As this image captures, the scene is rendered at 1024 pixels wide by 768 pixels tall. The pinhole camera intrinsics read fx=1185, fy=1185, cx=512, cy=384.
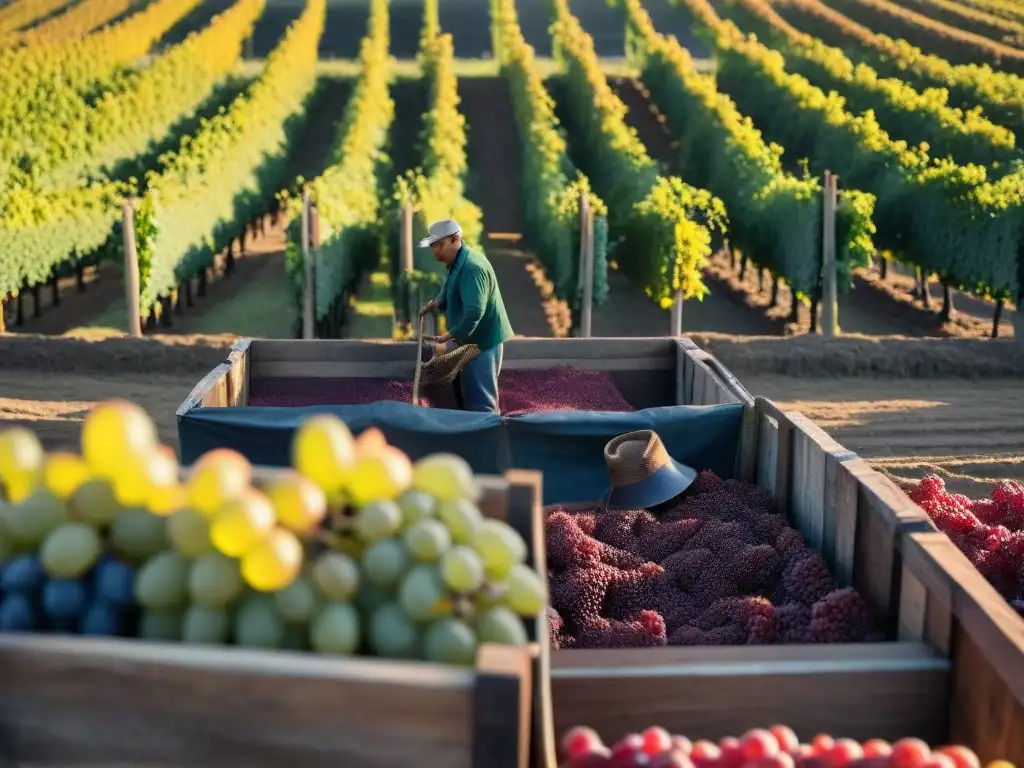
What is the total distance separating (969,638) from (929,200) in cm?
1437

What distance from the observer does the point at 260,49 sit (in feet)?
148

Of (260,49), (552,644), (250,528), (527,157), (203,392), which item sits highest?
(260,49)

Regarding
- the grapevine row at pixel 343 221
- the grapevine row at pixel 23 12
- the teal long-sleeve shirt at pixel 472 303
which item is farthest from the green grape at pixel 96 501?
the grapevine row at pixel 23 12

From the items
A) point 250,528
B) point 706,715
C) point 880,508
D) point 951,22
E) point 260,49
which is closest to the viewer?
point 250,528

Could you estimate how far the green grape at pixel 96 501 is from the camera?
202 cm

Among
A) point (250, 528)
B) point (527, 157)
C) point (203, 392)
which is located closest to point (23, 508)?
point (250, 528)

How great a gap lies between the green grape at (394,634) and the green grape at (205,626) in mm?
244

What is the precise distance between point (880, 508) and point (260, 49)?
45176 mm

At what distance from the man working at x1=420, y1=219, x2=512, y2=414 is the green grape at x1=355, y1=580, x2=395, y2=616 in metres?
4.02

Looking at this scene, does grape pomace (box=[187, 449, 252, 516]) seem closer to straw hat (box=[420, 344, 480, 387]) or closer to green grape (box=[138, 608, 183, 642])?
green grape (box=[138, 608, 183, 642])

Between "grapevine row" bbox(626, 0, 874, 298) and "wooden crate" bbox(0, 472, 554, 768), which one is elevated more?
"grapevine row" bbox(626, 0, 874, 298)

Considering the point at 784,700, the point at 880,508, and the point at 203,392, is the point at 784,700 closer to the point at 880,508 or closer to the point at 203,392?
the point at 880,508

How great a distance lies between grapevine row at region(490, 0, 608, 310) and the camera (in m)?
15.4

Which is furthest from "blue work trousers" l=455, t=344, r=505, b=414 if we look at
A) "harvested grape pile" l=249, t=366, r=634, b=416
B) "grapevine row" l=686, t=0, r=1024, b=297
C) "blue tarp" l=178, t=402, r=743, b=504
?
"grapevine row" l=686, t=0, r=1024, b=297
